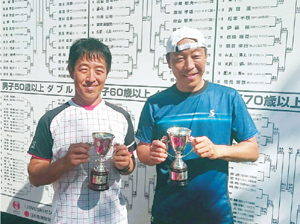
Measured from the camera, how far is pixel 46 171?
1.77 m

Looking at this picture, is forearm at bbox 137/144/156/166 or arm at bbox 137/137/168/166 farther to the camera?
forearm at bbox 137/144/156/166

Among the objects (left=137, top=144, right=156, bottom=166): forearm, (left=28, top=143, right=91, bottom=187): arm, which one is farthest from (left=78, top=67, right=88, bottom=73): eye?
(left=137, top=144, right=156, bottom=166): forearm

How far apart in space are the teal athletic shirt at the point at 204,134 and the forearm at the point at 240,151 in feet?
0.16

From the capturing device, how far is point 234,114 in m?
1.85

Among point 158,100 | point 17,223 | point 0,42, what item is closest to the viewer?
point 158,100

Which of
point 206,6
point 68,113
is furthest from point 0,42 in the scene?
point 206,6

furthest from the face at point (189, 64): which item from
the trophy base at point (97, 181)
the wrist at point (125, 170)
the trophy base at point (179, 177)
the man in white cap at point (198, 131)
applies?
the trophy base at point (97, 181)

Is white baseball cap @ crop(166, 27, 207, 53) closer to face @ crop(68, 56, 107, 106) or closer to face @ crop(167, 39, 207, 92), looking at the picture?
face @ crop(167, 39, 207, 92)

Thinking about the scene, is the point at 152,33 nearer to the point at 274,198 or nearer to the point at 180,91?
the point at 180,91

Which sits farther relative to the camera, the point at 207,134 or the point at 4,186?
the point at 4,186

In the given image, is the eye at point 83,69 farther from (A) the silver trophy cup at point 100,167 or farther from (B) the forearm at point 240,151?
(B) the forearm at point 240,151

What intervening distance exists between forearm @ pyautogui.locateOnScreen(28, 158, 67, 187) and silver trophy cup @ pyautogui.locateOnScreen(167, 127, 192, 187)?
2.12ft

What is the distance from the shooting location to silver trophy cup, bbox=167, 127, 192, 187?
173 cm

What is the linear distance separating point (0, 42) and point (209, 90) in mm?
2937
